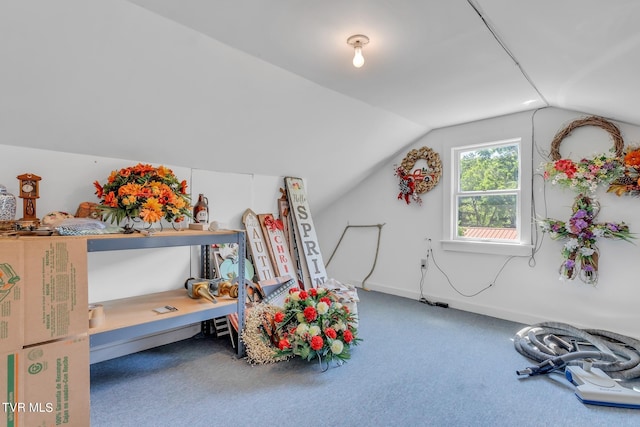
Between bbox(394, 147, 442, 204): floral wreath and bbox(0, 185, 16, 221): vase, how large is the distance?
12.4ft

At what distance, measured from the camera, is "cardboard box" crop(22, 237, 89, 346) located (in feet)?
4.72

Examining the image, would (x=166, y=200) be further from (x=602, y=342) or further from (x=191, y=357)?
(x=602, y=342)

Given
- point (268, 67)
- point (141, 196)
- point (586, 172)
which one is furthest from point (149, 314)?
point (586, 172)

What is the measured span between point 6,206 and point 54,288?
681 millimetres

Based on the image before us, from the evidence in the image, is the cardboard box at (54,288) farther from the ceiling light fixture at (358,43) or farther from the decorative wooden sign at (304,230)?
the decorative wooden sign at (304,230)

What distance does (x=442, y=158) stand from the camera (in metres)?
4.00

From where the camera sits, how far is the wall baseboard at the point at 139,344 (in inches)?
95.4

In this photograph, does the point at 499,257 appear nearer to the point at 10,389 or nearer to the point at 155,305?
the point at 155,305

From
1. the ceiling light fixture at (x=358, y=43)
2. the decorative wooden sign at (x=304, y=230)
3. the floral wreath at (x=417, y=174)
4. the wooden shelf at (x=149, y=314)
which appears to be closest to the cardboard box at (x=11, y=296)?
the wooden shelf at (x=149, y=314)

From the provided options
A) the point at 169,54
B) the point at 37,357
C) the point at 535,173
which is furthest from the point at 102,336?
the point at 535,173

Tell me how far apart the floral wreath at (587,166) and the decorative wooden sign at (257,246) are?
2.95 meters

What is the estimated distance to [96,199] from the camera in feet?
7.94

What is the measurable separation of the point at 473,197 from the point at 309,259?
82.6 inches

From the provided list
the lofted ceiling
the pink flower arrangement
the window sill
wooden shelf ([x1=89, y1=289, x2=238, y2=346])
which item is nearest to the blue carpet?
wooden shelf ([x1=89, y1=289, x2=238, y2=346])
